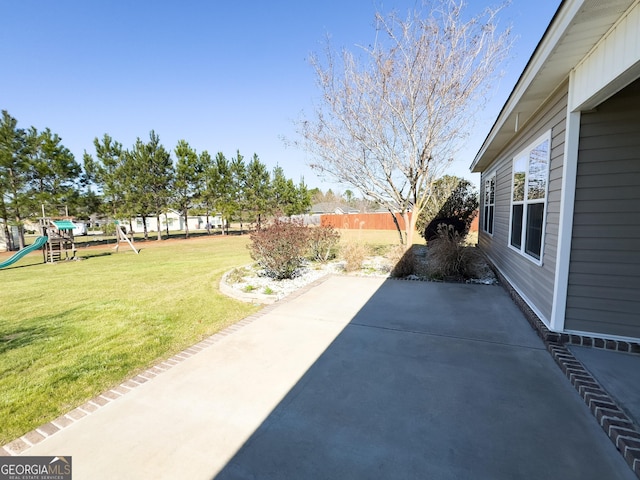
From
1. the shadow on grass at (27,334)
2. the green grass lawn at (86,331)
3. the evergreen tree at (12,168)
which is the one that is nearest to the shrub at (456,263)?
the green grass lawn at (86,331)

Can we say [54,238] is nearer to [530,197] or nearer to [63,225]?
[63,225]

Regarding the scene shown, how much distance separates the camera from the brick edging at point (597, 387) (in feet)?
5.47

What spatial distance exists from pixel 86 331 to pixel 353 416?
13.1ft

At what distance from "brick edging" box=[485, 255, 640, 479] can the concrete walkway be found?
0.18ft

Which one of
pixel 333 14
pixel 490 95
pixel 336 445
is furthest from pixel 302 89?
pixel 336 445

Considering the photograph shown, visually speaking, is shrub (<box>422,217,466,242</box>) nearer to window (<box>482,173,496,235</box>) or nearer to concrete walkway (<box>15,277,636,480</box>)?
window (<box>482,173,496,235</box>)

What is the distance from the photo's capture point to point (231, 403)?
2232 mm

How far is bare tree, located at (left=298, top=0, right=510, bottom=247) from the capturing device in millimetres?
7508

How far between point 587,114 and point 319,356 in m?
3.53

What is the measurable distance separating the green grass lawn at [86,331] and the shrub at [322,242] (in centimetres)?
275

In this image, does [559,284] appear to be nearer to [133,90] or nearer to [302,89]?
[302,89]

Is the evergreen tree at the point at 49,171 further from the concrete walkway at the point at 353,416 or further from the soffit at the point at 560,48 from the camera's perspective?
the soffit at the point at 560,48

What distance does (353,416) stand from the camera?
204cm

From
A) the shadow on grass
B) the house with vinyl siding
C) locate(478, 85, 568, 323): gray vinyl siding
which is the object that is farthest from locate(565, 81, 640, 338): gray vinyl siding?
the shadow on grass
